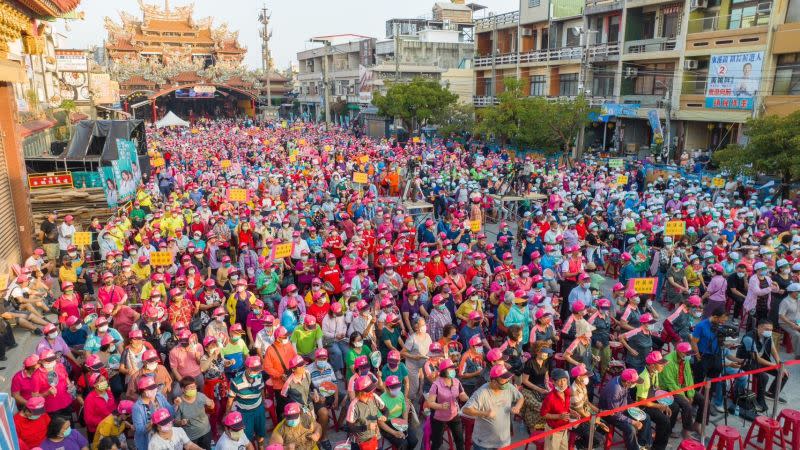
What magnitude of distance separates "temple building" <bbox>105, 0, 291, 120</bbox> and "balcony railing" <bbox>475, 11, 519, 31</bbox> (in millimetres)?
24545

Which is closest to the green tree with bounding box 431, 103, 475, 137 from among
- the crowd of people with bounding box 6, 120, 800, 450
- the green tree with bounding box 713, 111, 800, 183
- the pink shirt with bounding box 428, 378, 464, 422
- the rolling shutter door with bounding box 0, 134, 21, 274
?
the green tree with bounding box 713, 111, 800, 183

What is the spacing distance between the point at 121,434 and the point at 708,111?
25.2 metres

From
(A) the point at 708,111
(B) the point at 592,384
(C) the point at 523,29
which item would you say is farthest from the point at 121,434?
(C) the point at 523,29

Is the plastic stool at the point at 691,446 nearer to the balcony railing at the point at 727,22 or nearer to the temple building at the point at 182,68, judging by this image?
the balcony railing at the point at 727,22

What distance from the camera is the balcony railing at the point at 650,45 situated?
26.2 metres

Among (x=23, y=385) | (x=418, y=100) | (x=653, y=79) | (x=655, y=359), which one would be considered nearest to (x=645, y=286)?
(x=655, y=359)

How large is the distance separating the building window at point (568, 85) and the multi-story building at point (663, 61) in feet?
0.20

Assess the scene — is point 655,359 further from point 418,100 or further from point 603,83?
point 418,100

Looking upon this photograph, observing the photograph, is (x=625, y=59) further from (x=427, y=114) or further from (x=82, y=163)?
(x=82, y=163)

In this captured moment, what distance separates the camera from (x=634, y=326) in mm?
7410

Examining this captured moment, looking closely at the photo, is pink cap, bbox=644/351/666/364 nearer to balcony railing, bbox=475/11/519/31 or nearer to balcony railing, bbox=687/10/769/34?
balcony railing, bbox=687/10/769/34

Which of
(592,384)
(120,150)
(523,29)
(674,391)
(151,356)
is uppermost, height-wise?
(523,29)

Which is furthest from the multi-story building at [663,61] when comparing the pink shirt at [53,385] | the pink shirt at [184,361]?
the pink shirt at [53,385]

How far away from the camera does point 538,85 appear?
115 ft
